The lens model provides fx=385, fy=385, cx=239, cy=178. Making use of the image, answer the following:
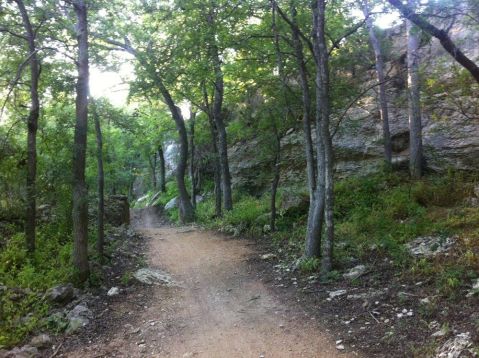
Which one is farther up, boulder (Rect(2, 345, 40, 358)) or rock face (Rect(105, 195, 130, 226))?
rock face (Rect(105, 195, 130, 226))

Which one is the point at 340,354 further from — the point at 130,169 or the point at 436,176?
the point at 130,169

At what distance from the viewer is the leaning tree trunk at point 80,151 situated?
847 centimetres

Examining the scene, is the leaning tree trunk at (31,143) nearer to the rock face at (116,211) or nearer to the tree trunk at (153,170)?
the rock face at (116,211)

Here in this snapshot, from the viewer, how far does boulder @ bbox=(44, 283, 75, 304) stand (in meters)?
7.46

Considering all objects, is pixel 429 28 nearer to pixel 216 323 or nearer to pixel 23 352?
pixel 216 323

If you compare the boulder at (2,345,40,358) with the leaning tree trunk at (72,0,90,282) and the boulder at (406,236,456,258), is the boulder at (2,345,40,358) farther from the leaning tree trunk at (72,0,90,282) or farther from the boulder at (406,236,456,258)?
the boulder at (406,236,456,258)

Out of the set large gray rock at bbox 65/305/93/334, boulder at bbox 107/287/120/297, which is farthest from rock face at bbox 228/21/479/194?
large gray rock at bbox 65/305/93/334

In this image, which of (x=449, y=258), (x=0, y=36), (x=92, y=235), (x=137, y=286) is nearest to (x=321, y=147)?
(x=449, y=258)

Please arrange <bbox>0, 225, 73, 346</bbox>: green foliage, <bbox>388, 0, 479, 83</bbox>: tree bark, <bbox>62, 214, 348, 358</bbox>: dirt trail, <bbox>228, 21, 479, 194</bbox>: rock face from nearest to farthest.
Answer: <bbox>62, 214, 348, 358</bbox>: dirt trail, <bbox>388, 0, 479, 83</bbox>: tree bark, <bbox>0, 225, 73, 346</bbox>: green foliage, <bbox>228, 21, 479, 194</bbox>: rock face

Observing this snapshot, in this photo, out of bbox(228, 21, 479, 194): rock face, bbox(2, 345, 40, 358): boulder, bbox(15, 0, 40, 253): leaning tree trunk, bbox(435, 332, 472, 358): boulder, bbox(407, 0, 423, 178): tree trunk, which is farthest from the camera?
bbox(228, 21, 479, 194): rock face

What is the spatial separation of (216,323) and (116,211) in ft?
34.5

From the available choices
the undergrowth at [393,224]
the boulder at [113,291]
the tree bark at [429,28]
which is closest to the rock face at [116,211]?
the undergrowth at [393,224]

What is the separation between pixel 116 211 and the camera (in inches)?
634

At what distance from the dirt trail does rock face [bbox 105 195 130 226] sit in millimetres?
6232
